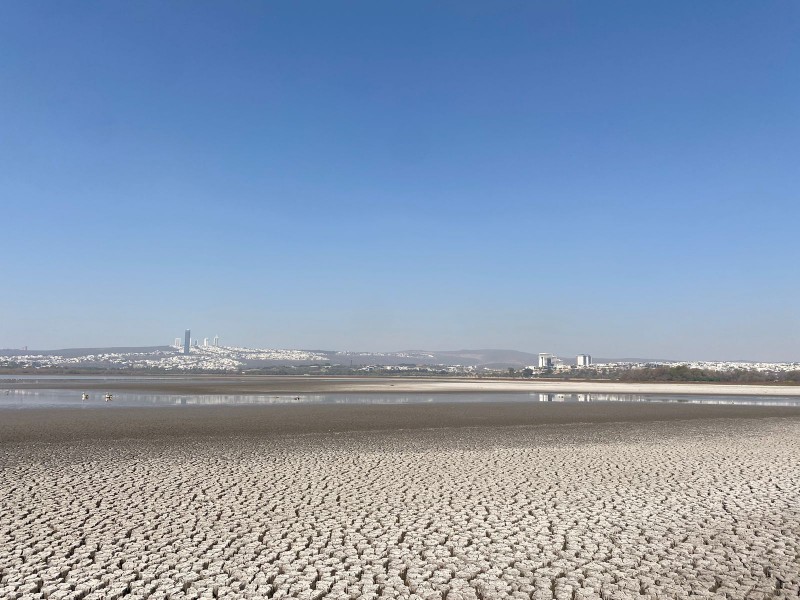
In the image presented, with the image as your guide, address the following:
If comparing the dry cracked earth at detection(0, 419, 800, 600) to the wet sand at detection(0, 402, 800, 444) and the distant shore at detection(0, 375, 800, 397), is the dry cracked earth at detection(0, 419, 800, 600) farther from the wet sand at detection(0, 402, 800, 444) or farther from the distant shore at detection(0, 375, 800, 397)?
the distant shore at detection(0, 375, 800, 397)

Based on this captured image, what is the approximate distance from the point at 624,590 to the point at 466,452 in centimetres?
942

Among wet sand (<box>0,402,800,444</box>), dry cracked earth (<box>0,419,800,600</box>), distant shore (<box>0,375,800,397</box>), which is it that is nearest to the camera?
dry cracked earth (<box>0,419,800,600</box>)

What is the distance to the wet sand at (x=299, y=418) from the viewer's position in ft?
65.0

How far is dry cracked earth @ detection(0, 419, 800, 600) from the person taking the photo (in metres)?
6.45

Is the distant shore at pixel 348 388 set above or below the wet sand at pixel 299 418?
below

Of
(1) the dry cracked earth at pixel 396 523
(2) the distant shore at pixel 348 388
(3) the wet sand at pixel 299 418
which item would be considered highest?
(1) the dry cracked earth at pixel 396 523

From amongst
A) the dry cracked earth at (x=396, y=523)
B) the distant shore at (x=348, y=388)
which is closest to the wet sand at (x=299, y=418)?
the dry cracked earth at (x=396, y=523)

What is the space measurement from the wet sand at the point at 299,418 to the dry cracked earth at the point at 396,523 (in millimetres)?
4026

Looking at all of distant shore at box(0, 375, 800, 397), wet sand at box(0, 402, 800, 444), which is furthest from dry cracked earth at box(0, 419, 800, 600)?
distant shore at box(0, 375, 800, 397)

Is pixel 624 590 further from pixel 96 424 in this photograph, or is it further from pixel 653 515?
pixel 96 424

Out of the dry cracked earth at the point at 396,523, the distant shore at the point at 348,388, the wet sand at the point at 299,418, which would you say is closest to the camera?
the dry cracked earth at the point at 396,523

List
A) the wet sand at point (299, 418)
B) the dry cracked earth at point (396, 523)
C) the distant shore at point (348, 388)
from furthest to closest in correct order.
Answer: the distant shore at point (348, 388) < the wet sand at point (299, 418) < the dry cracked earth at point (396, 523)

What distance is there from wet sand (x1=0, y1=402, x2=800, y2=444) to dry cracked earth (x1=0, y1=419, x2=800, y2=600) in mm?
4026

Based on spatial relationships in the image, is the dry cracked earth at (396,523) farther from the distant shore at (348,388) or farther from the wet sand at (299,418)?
the distant shore at (348,388)
